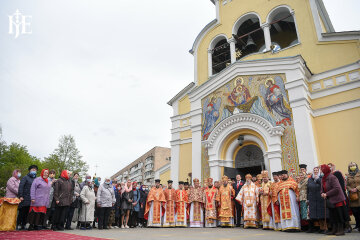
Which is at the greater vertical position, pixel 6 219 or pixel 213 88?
pixel 213 88

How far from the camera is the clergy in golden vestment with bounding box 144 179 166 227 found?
30.5ft

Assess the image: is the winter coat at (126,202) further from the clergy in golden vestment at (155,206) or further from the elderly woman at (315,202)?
the elderly woman at (315,202)

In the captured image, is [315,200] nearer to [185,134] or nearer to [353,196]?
[353,196]

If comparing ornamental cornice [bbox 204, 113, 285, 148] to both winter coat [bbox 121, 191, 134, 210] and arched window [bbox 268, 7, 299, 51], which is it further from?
arched window [bbox 268, 7, 299, 51]

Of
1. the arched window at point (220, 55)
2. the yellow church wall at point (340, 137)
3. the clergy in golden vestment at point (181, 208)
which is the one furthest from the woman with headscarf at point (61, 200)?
the arched window at point (220, 55)

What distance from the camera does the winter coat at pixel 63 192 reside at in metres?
7.38

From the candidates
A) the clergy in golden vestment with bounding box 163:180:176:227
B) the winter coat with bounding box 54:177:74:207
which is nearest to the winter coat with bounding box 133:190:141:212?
the clergy in golden vestment with bounding box 163:180:176:227

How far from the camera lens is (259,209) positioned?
8242 millimetres

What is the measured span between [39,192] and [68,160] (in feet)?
80.0

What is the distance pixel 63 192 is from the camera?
7477 mm

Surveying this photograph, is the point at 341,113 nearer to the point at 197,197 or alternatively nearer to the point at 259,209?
the point at 259,209

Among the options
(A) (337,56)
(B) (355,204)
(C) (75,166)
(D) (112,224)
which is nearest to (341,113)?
(A) (337,56)

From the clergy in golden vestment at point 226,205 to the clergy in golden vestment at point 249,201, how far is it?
45 centimetres

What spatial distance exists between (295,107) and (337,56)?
10.2ft
